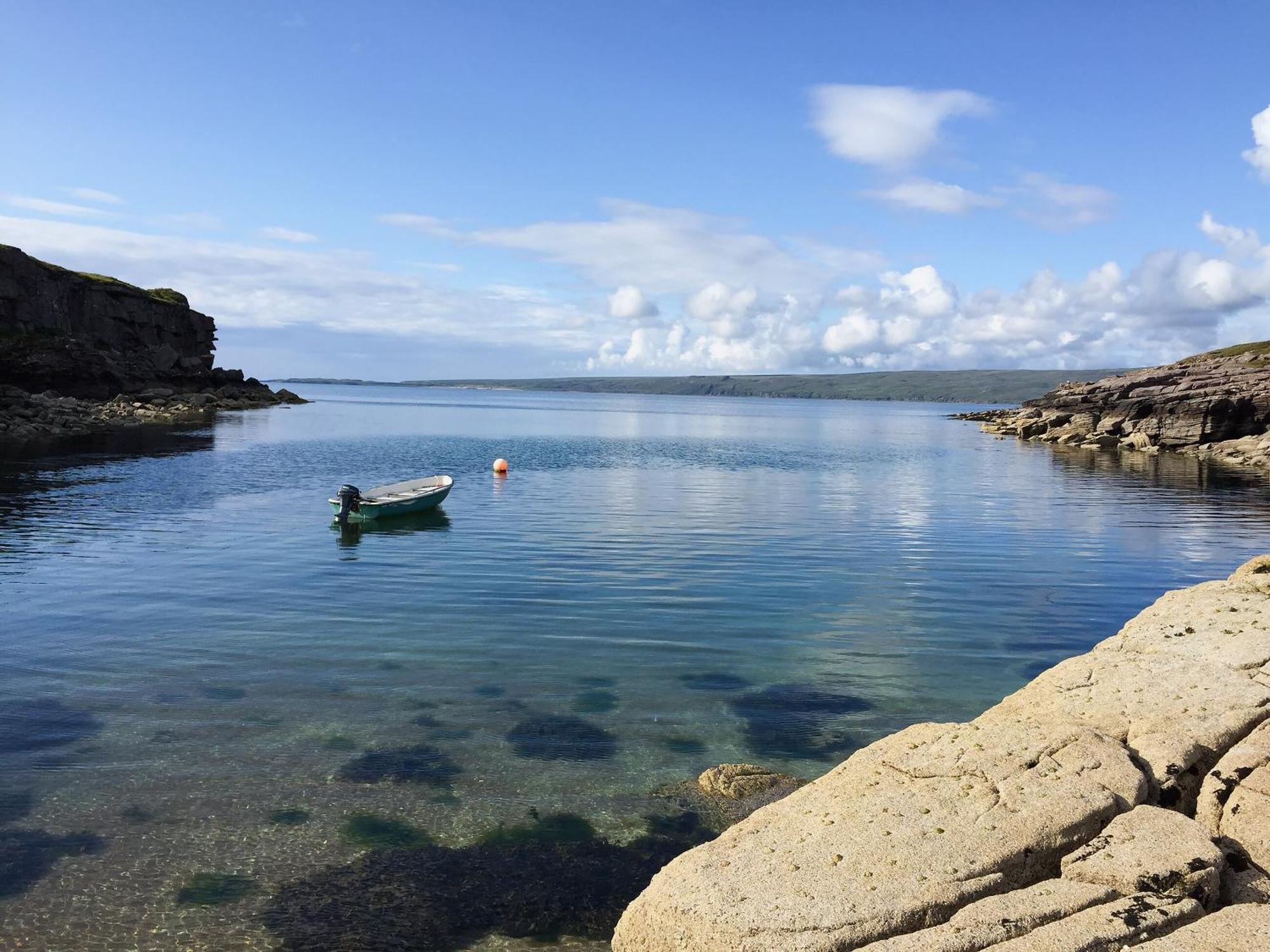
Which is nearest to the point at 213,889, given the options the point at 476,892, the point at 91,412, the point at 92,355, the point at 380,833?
the point at 380,833

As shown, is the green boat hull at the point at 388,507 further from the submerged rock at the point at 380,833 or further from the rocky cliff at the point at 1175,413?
the rocky cliff at the point at 1175,413

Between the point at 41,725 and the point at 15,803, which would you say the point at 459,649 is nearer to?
the point at 41,725

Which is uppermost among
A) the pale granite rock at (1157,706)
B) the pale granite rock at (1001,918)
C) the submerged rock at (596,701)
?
the pale granite rock at (1157,706)

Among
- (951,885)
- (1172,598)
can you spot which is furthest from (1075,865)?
(1172,598)

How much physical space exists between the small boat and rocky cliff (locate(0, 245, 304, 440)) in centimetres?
4852

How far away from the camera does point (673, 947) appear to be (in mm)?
7629

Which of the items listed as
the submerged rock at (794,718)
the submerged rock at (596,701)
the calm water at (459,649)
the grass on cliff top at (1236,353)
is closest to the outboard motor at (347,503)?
the calm water at (459,649)

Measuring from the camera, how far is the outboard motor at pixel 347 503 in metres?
36.7

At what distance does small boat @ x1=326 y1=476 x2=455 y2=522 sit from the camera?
3712cm

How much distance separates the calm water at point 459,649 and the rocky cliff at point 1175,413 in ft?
133

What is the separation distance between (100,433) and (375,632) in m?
75.0

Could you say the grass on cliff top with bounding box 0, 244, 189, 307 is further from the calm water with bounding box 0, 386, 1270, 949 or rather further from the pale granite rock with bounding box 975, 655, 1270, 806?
the pale granite rock with bounding box 975, 655, 1270, 806

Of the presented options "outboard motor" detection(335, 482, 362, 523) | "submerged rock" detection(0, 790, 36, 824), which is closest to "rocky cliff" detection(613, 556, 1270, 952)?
"submerged rock" detection(0, 790, 36, 824)

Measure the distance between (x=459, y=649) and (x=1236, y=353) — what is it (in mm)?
151708
